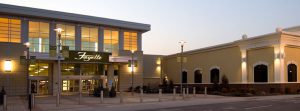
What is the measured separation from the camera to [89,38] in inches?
1863

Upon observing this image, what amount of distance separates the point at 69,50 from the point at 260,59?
23163 millimetres

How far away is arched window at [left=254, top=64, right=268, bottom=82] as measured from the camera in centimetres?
4228

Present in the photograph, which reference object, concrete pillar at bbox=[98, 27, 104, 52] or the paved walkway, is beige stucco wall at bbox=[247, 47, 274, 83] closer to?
the paved walkway

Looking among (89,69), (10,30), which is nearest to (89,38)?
(89,69)

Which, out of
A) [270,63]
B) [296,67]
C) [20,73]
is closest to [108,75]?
[20,73]

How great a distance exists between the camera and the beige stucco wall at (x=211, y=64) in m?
47.0

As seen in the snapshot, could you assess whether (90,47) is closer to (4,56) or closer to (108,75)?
(108,75)

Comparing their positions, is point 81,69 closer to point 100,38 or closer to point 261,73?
point 100,38

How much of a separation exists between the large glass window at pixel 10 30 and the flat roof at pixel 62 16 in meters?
1.18

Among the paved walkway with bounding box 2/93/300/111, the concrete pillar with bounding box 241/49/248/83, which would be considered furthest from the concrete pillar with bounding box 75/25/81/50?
the concrete pillar with bounding box 241/49/248/83

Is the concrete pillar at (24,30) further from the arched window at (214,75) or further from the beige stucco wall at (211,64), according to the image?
the beige stucco wall at (211,64)

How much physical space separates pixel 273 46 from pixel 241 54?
19.1 feet

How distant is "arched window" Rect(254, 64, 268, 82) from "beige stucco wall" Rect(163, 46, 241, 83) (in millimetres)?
2930

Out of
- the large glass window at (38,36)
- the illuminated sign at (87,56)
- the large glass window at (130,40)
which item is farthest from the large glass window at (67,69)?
the large glass window at (130,40)
